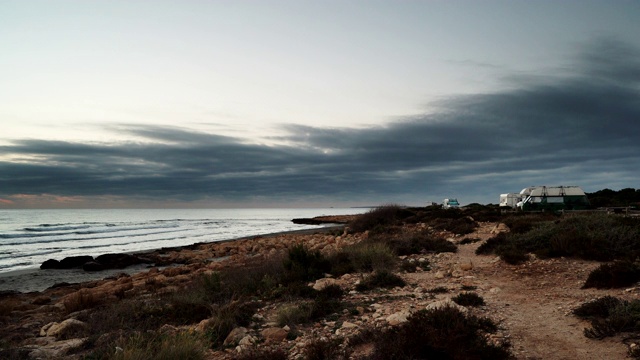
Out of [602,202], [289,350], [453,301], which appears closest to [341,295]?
[453,301]

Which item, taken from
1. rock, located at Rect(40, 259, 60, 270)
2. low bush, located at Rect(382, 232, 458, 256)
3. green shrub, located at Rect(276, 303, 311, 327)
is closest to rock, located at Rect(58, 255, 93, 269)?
rock, located at Rect(40, 259, 60, 270)

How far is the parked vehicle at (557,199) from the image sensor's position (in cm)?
2486

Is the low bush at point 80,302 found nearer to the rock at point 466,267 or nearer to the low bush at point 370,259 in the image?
the low bush at point 370,259

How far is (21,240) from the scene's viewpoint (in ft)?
119

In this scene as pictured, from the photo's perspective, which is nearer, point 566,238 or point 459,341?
point 459,341

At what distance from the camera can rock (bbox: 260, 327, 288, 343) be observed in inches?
252

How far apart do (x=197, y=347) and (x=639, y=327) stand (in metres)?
5.93

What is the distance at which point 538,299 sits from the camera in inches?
300

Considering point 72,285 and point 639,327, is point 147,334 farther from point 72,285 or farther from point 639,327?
point 72,285

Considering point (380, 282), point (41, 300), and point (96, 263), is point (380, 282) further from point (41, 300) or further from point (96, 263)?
point (96, 263)

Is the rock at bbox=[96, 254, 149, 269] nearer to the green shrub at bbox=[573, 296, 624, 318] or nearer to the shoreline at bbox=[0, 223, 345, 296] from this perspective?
the shoreline at bbox=[0, 223, 345, 296]

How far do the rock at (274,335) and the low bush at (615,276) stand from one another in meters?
6.18

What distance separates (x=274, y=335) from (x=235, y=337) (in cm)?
67

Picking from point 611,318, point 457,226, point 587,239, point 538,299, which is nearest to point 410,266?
point 538,299
